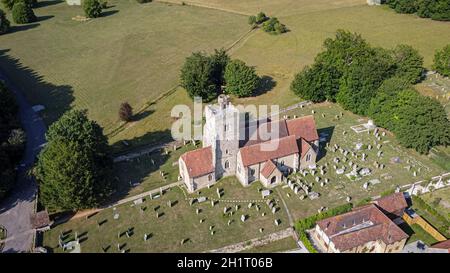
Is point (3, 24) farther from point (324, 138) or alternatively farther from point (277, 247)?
point (277, 247)

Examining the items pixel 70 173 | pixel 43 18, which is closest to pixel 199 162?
pixel 70 173

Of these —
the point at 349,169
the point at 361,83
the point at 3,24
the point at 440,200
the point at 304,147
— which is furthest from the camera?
the point at 3,24

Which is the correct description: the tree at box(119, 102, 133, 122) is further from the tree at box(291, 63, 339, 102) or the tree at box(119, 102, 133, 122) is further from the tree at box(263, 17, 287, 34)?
the tree at box(263, 17, 287, 34)

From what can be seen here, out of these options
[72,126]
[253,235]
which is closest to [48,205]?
[72,126]

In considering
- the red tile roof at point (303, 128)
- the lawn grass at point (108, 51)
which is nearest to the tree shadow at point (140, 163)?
the lawn grass at point (108, 51)

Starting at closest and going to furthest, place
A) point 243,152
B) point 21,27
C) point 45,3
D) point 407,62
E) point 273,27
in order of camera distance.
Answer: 1. point 243,152
2. point 407,62
3. point 273,27
4. point 21,27
5. point 45,3
